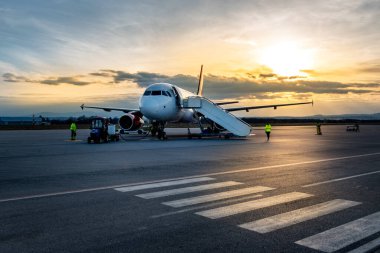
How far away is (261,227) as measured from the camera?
6.06 metres

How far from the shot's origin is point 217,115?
108 ft

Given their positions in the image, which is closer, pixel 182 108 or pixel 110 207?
pixel 110 207

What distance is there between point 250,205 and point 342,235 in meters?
2.22

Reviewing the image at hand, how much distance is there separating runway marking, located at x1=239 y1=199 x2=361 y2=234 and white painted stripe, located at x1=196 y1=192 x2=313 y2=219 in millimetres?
650

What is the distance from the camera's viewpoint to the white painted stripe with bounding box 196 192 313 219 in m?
6.94

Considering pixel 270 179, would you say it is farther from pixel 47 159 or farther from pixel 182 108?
pixel 182 108

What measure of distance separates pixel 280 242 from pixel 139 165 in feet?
30.7

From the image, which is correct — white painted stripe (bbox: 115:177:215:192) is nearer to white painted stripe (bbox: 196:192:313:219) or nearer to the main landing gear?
white painted stripe (bbox: 196:192:313:219)

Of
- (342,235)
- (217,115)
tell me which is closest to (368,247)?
(342,235)

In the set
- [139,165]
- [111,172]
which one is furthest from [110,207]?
[139,165]

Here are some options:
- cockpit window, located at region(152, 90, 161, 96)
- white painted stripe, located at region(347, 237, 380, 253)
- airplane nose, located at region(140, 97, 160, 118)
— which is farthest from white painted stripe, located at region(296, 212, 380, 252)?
cockpit window, located at region(152, 90, 161, 96)

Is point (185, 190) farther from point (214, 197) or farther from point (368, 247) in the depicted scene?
point (368, 247)

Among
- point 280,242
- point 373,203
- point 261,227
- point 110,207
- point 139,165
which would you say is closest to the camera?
point 280,242

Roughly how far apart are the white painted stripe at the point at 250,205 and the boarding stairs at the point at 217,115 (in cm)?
2323
